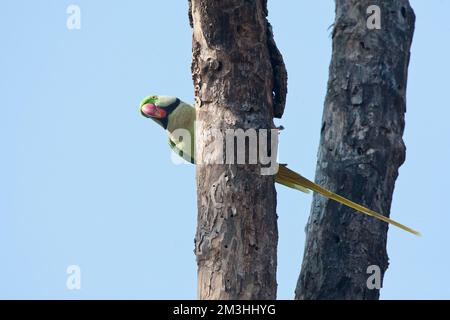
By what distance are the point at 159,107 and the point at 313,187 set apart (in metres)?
1.76

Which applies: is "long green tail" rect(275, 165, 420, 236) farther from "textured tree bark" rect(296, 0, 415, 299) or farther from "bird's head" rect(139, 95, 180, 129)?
"bird's head" rect(139, 95, 180, 129)

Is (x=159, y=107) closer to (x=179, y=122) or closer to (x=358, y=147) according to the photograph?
(x=179, y=122)

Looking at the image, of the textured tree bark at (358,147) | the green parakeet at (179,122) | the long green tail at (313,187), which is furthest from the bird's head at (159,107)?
the textured tree bark at (358,147)

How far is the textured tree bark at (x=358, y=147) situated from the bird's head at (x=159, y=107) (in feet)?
4.73

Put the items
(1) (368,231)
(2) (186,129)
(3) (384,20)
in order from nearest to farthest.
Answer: (1) (368,231)
(3) (384,20)
(2) (186,129)

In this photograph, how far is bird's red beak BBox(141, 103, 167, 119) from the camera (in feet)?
23.8

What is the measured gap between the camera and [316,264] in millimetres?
5879

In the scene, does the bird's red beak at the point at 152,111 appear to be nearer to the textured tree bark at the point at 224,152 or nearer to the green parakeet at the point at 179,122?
the green parakeet at the point at 179,122

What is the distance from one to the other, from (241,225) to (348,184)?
4.77ft

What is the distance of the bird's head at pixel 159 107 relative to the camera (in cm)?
717

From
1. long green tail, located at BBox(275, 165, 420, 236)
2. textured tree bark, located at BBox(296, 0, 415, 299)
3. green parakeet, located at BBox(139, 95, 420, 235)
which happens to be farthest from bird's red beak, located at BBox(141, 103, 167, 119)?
textured tree bark, located at BBox(296, 0, 415, 299)

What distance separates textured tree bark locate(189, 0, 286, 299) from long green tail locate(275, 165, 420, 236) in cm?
108
